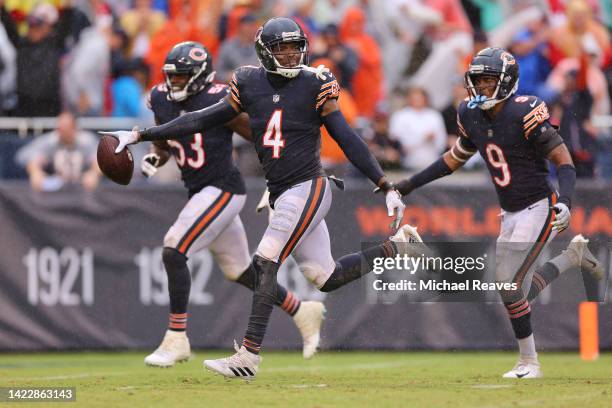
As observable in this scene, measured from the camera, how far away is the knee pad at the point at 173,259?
846cm

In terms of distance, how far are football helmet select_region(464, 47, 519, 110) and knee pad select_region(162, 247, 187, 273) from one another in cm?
226

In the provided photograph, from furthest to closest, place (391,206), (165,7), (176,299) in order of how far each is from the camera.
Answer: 1. (165,7)
2. (176,299)
3. (391,206)

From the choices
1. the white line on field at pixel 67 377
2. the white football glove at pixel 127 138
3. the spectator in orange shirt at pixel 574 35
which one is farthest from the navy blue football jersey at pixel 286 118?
the spectator in orange shirt at pixel 574 35

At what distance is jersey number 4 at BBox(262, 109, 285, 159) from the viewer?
7574 millimetres

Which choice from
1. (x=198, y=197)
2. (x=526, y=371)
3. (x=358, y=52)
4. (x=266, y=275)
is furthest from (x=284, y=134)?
(x=358, y=52)

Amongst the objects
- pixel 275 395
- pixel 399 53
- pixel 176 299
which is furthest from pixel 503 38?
pixel 275 395

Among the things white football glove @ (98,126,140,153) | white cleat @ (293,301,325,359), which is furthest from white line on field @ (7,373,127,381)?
white football glove @ (98,126,140,153)

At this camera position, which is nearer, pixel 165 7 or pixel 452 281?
pixel 452 281

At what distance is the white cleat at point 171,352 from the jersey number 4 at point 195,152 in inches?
47.4

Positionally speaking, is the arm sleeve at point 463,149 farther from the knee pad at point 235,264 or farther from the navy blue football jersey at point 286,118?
the knee pad at point 235,264

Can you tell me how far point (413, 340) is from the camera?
11062mm

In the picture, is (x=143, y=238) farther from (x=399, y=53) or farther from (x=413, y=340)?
(x=399, y=53)

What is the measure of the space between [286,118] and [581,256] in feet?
7.75

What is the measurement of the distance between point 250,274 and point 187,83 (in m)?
1.45
